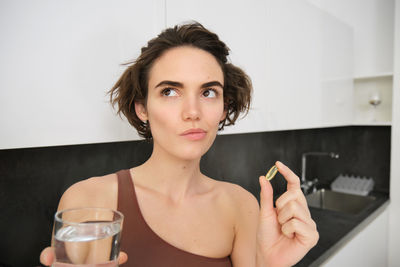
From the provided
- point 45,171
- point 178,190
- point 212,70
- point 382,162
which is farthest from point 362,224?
point 45,171

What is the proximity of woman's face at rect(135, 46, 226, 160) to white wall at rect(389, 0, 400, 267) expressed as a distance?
6.38 feet

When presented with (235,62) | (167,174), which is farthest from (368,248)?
(167,174)

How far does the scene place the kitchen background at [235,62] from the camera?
2.37ft

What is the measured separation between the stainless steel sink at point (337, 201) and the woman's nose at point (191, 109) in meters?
1.86

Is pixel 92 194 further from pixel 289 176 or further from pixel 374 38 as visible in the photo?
pixel 374 38

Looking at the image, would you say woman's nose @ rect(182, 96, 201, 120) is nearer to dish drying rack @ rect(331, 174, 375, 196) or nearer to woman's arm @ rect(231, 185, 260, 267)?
woman's arm @ rect(231, 185, 260, 267)

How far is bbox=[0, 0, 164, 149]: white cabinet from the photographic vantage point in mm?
681

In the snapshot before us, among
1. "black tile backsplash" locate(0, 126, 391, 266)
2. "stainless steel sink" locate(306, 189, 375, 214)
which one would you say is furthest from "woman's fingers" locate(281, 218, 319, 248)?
"stainless steel sink" locate(306, 189, 375, 214)

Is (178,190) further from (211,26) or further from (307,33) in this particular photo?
(307,33)

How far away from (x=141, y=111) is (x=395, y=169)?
2.16 metres

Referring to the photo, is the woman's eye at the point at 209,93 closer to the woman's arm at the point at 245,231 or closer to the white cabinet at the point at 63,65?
the white cabinet at the point at 63,65

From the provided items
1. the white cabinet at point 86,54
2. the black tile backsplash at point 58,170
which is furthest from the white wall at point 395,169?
the white cabinet at point 86,54

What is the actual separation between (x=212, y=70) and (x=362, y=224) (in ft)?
4.91

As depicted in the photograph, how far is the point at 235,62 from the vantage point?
1.27 m
